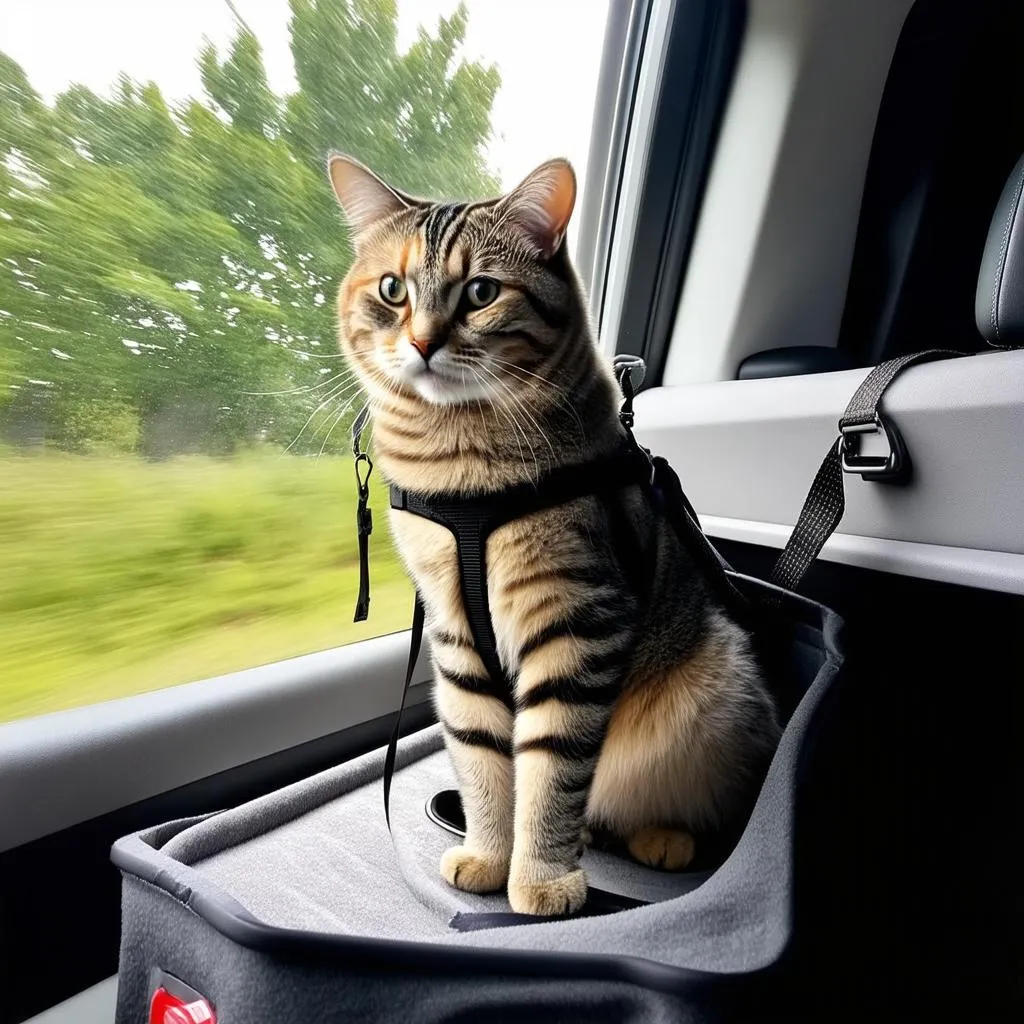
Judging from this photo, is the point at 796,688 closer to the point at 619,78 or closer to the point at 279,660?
the point at 279,660

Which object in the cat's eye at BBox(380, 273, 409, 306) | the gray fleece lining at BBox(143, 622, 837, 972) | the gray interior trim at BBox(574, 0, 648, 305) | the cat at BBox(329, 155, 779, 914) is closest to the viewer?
the gray fleece lining at BBox(143, 622, 837, 972)

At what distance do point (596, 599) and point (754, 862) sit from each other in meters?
0.33

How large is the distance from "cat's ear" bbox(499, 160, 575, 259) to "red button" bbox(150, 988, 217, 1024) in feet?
3.01

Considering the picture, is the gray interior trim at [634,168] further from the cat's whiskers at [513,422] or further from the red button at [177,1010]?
the red button at [177,1010]

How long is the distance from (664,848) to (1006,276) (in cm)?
90

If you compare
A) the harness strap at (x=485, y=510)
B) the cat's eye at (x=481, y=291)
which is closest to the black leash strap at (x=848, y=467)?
the harness strap at (x=485, y=510)

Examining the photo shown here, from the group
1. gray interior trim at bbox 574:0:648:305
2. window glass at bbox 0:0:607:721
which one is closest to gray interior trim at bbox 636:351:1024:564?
gray interior trim at bbox 574:0:648:305

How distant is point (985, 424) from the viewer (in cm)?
93

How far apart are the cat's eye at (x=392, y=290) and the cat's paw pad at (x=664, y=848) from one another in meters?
0.79

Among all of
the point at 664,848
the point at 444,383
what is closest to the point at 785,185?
the point at 444,383

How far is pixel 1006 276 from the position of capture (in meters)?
0.97

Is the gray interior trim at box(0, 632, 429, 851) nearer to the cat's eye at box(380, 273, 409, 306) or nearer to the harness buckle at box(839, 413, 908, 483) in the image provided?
the cat's eye at box(380, 273, 409, 306)

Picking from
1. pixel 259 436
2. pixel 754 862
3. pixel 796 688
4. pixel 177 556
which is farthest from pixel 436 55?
pixel 754 862

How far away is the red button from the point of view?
629 mm
